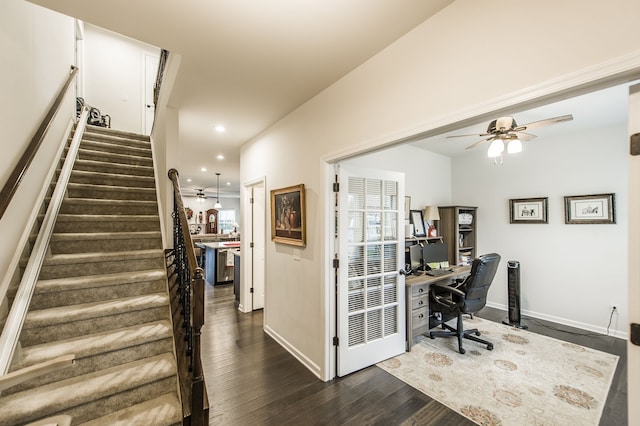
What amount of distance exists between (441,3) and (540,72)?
714 millimetres

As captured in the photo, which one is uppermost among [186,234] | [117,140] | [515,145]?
[117,140]

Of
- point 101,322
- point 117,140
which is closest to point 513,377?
point 101,322

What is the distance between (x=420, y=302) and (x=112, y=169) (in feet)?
14.4

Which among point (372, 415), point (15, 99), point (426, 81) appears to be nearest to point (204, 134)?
point (15, 99)

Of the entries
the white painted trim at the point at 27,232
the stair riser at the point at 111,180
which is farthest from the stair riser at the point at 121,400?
the stair riser at the point at 111,180

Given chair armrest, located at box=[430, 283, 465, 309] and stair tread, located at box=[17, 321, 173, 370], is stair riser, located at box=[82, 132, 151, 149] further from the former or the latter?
chair armrest, located at box=[430, 283, 465, 309]

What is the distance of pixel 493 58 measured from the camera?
4.28ft

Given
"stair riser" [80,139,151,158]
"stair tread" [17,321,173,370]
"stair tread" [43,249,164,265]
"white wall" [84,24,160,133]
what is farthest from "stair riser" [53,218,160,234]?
"white wall" [84,24,160,133]

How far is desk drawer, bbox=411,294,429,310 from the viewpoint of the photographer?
10.4ft

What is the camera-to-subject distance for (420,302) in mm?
3252

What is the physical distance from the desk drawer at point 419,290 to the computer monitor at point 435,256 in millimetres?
548

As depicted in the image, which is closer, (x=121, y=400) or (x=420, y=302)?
(x=121, y=400)

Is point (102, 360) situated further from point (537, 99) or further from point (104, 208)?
point (537, 99)

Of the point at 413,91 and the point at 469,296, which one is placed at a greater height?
the point at 413,91
